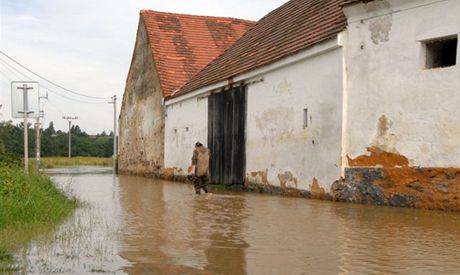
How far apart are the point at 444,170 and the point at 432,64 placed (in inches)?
88.9

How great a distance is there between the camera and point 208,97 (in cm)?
2141

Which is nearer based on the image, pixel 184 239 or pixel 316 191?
pixel 184 239

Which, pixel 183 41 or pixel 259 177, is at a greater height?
pixel 183 41

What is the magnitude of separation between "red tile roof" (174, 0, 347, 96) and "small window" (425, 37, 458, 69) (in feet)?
7.91

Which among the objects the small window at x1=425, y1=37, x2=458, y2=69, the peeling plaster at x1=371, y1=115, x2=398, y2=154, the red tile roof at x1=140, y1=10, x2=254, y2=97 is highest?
the red tile roof at x1=140, y1=10, x2=254, y2=97

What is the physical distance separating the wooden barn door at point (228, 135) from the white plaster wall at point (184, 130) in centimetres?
98

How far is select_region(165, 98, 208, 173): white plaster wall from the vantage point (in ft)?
73.0

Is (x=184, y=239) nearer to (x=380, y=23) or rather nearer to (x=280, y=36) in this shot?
(x=380, y=23)

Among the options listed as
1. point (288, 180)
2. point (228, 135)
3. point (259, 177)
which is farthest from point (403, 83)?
point (228, 135)

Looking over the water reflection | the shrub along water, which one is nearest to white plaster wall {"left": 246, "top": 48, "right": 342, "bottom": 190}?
the water reflection

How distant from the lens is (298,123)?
1505 centimetres

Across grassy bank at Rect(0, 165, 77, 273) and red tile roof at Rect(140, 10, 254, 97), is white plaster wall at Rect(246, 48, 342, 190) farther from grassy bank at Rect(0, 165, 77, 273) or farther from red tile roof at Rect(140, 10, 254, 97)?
red tile roof at Rect(140, 10, 254, 97)

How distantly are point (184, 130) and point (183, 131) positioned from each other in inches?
5.6

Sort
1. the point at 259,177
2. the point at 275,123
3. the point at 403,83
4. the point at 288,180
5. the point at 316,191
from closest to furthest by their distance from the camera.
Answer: the point at 403,83, the point at 316,191, the point at 288,180, the point at 275,123, the point at 259,177
